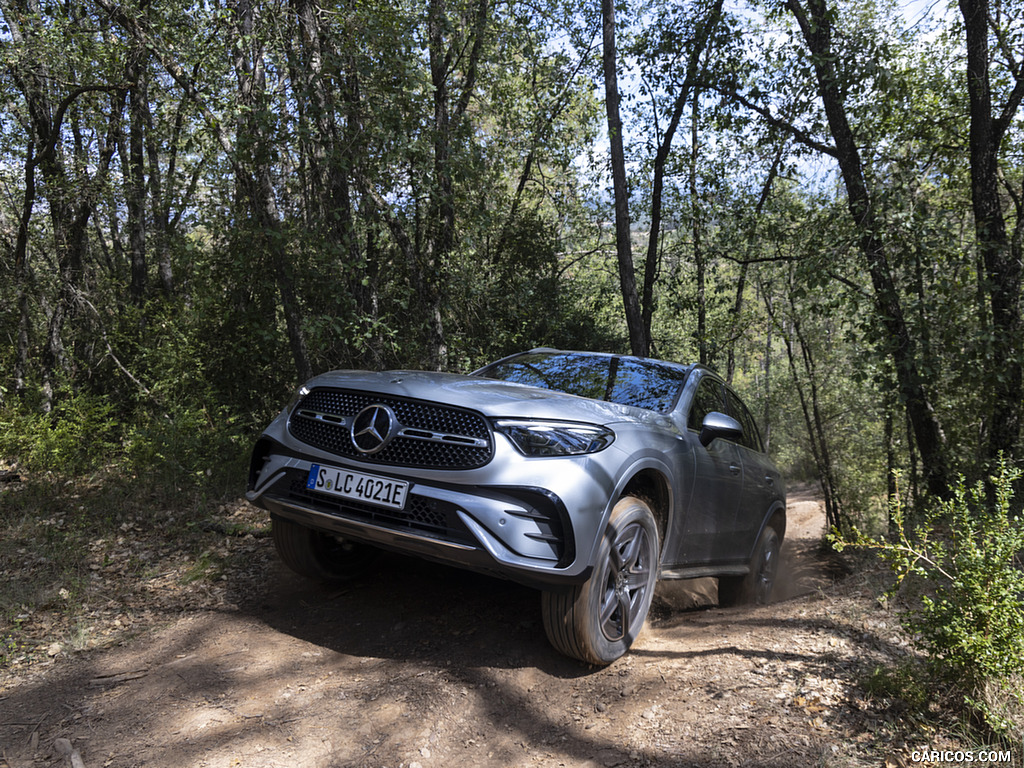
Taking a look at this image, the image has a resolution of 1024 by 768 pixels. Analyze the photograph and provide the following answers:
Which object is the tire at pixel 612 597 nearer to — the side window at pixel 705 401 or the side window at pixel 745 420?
the side window at pixel 705 401

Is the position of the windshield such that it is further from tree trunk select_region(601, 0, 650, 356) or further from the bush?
tree trunk select_region(601, 0, 650, 356)

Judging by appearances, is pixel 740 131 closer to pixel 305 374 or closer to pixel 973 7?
pixel 973 7

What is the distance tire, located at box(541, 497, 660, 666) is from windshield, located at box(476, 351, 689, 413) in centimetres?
81

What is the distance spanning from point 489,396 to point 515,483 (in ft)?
1.65

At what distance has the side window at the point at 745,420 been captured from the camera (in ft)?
16.3

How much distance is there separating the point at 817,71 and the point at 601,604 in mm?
9187

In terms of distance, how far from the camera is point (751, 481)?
185 inches

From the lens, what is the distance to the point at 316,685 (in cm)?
282

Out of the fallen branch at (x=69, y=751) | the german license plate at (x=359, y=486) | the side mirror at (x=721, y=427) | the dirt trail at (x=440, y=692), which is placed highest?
the side mirror at (x=721, y=427)

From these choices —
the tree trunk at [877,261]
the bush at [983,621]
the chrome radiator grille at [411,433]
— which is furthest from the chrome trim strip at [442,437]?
the tree trunk at [877,261]

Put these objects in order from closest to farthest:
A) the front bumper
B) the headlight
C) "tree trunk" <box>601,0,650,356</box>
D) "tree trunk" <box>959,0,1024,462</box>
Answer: the front bumper, the headlight, "tree trunk" <box>959,0,1024,462</box>, "tree trunk" <box>601,0,650,356</box>

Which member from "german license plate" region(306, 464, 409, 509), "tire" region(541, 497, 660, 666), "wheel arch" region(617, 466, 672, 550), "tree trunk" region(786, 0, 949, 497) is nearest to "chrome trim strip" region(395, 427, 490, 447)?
"german license plate" region(306, 464, 409, 509)

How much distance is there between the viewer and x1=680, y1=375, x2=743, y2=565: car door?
3.71 metres

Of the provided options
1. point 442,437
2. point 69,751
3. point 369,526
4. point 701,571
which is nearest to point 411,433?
point 442,437
